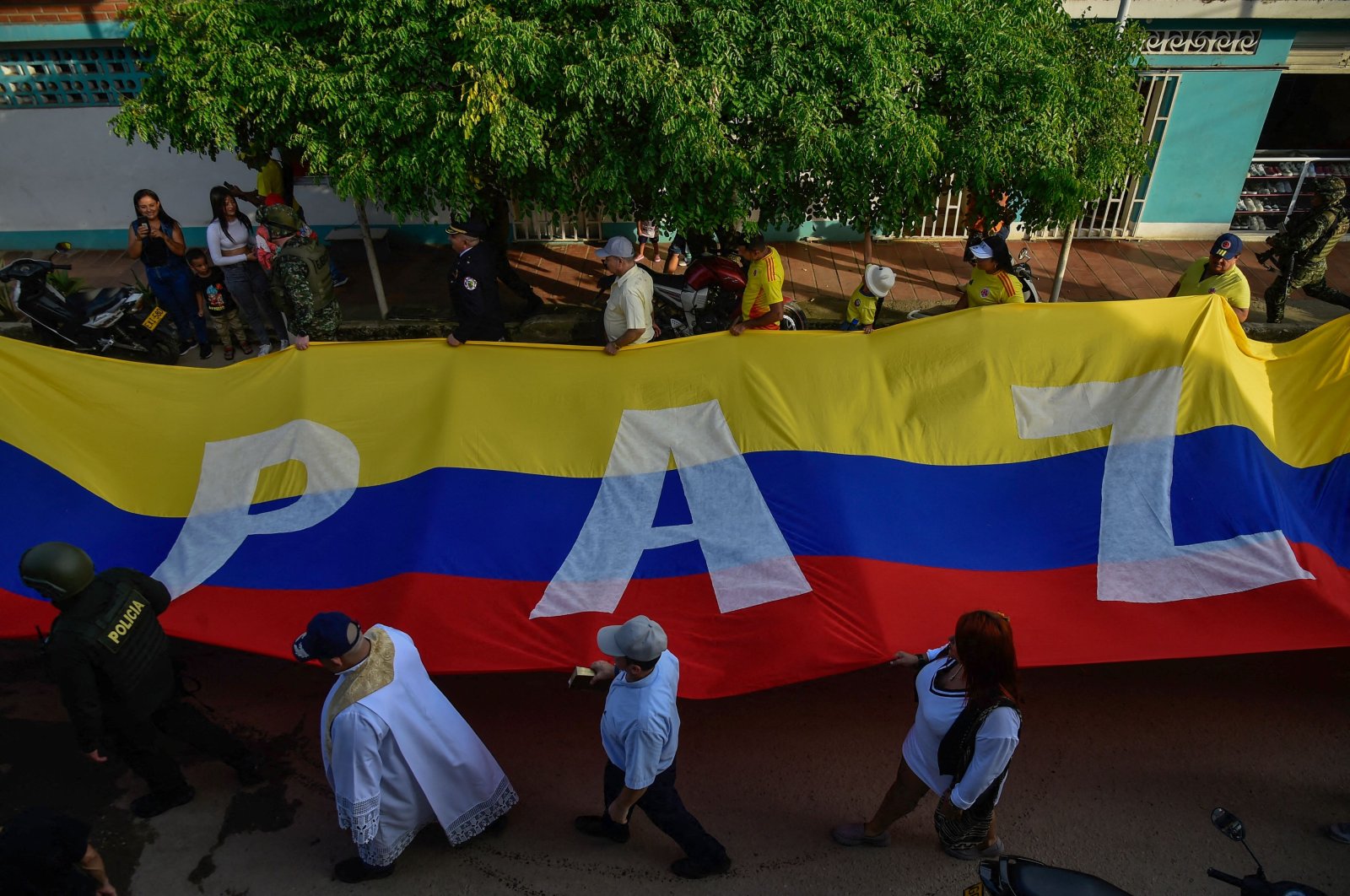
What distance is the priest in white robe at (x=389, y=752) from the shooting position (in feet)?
12.1

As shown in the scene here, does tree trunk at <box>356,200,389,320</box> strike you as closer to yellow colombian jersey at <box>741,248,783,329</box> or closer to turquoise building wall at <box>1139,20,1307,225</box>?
yellow colombian jersey at <box>741,248,783,329</box>

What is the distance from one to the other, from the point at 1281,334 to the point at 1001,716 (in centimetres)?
771

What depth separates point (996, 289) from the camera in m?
6.61

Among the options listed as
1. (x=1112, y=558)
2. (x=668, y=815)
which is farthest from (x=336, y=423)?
(x=1112, y=558)

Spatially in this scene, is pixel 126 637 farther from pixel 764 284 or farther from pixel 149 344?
pixel 149 344

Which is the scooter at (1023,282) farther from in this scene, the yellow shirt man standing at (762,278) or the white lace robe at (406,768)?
the white lace robe at (406,768)

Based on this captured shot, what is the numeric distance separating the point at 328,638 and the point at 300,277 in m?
4.92

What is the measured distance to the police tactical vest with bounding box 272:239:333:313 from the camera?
766 cm

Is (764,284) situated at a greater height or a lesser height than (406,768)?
greater

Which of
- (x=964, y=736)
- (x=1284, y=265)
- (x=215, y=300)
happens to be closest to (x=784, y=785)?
(x=964, y=736)

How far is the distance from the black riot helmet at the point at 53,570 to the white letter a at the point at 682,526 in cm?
198

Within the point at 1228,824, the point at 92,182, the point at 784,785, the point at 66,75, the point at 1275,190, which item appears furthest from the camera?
the point at 1275,190

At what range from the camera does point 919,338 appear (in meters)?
5.70

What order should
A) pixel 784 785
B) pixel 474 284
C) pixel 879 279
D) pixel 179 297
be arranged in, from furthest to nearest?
pixel 179 297 < pixel 879 279 < pixel 474 284 < pixel 784 785
